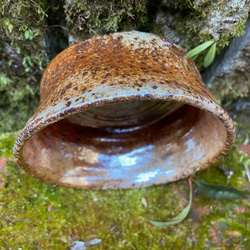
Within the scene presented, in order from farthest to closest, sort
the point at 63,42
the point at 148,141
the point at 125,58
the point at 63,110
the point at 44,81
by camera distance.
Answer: the point at 148,141, the point at 63,42, the point at 44,81, the point at 125,58, the point at 63,110

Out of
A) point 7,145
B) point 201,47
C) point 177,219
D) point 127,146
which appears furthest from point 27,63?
point 177,219

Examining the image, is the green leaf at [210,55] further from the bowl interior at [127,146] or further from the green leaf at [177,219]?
the green leaf at [177,219]

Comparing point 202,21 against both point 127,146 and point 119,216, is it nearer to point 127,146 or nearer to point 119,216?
point 127,146

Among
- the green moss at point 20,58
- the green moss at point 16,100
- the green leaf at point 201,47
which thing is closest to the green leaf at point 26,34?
the green moss at point 20,58

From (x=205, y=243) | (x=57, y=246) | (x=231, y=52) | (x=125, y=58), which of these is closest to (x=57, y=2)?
(x=125, y=58)

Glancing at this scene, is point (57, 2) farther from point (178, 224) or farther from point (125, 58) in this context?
point (178, 224)

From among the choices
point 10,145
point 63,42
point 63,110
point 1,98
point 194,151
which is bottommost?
point 10,145
